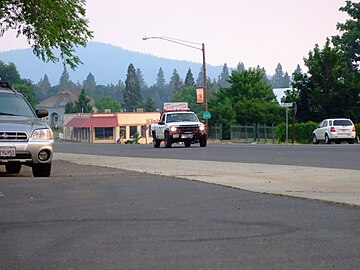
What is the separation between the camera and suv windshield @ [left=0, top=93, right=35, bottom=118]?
1811cm

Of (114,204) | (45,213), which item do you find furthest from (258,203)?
(45,213)

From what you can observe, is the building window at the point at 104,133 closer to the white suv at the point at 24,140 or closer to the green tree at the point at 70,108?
the green tree at the point at 70,108

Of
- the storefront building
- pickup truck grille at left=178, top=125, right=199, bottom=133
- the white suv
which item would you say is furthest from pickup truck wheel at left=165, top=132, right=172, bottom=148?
the storefront building

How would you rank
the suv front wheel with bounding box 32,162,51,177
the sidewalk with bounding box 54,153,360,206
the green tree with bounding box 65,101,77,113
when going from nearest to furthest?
the sidewalk with bounding box 54,153,360,206 → the suv front wheel with bounding box 32,162,51,177 → the green tree with bounding box 65,101,77,113

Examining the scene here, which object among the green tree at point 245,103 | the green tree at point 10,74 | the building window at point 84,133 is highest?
the green tree at point 10,74

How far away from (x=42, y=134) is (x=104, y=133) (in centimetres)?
11692

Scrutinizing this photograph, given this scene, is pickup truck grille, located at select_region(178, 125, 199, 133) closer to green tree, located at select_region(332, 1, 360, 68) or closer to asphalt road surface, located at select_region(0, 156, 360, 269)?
asphalt road surface, located at select_region(0, 156, 360, 269)

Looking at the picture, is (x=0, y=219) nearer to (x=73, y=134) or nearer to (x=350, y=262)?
(x=350, y=262)

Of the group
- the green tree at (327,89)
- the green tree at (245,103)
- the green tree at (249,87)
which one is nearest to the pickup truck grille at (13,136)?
the green tree at (327,89)

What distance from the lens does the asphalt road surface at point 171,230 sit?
7.49 metres

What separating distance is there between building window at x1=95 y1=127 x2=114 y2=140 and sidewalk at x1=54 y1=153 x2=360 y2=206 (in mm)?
108279

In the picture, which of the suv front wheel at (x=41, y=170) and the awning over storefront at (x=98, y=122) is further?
the awning over storefront at (x=98, y=122)

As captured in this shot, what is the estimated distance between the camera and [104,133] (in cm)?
13375

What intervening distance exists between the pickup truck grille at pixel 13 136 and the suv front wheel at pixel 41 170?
0.83 metres
